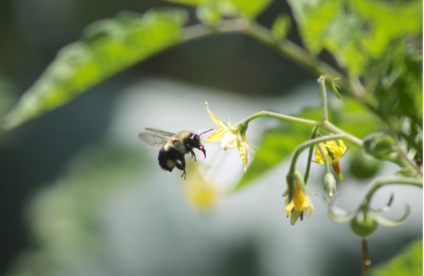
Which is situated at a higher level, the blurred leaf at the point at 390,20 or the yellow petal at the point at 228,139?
the blurred leaf at the point at 390,20

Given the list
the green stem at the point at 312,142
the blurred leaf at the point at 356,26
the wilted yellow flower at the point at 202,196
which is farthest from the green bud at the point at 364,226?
the wilted yellow flower at the point at 202,196

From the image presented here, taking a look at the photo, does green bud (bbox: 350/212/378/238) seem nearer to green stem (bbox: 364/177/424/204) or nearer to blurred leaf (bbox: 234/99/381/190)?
green stem (bbox: 364/177/424/204)

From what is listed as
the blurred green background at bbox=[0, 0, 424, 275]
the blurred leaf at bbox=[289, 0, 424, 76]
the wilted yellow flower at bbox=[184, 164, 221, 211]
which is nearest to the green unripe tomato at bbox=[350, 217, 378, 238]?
the blurred leaf at bbox=[289, 0, 424, 76]

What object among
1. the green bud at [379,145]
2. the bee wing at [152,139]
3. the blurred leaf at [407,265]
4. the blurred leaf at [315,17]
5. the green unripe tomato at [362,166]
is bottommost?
Result: the blurred leaf at [407,265]

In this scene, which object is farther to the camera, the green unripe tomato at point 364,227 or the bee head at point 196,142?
the bee head at point 196,142

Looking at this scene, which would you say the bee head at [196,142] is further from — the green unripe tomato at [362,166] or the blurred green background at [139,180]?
the blurred green background at [139,180]

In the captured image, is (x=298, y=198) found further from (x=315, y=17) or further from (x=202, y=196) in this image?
(x=202, y=196)
